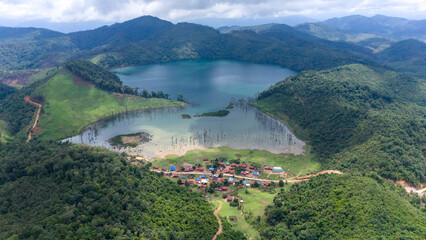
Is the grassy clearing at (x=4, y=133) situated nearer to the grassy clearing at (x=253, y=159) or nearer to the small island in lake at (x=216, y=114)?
the grassy clearing at (x=253, y=159)

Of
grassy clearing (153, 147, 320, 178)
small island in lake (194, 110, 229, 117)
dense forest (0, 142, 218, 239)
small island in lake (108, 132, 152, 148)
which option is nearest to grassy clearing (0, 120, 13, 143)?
small island in lake (108, 132, 152, 148)

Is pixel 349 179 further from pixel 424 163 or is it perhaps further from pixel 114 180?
pixel 114 180

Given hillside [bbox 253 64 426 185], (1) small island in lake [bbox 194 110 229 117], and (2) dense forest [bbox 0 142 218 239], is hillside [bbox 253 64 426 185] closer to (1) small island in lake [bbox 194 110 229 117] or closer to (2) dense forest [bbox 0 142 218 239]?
(1) small island in lake [bbox 194 110 229 117]

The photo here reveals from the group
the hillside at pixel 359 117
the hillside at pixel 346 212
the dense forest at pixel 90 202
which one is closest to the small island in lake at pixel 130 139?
the dense forest at pixel 90 202

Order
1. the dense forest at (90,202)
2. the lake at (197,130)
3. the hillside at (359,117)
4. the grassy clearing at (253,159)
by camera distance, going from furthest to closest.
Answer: the lake at (197,130) → the grassy clearing at (253,159) → the hillside at (359,117) → the dense forest at (90,202)

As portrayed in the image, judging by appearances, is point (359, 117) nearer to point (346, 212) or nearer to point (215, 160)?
point (346, 212)

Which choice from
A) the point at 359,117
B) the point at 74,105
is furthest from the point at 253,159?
the point at 74,105

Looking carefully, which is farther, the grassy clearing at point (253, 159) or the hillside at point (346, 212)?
the grassy clearing at point (253, 159)
